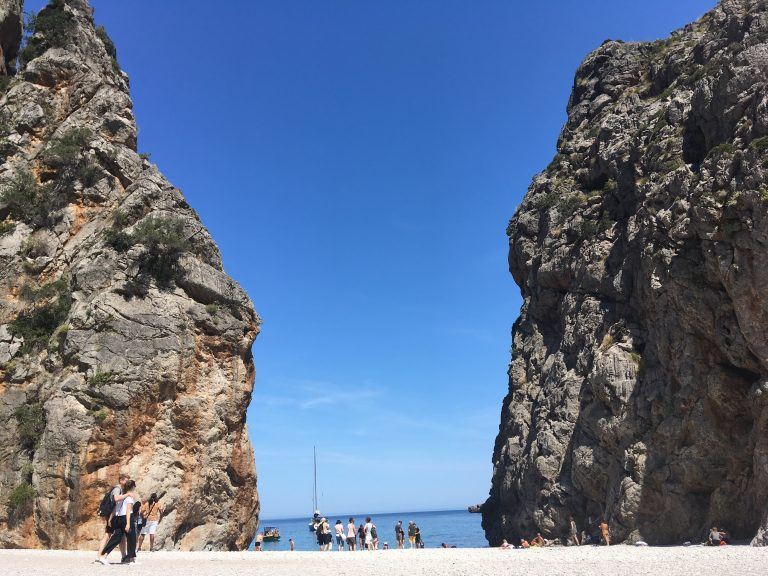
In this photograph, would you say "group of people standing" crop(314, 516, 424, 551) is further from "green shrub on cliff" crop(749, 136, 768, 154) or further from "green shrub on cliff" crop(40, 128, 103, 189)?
"green shrub on cliff" crop(749, 136, 768, 154)

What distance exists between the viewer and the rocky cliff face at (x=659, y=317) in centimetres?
2880

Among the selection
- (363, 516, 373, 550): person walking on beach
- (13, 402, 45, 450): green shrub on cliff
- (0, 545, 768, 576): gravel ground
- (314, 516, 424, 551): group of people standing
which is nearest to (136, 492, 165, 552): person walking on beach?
(0, 545, 768, 576): gravel ground

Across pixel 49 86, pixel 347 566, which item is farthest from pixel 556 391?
pixel 49 86

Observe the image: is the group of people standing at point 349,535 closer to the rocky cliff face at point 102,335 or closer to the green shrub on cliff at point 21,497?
the rocky cliff face at point 102,335

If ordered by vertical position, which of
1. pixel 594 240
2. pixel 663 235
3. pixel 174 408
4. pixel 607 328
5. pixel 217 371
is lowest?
pixel 174 408

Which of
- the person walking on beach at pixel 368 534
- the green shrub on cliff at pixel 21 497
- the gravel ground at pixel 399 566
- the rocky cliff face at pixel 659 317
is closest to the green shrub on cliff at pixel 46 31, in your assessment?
the green shrub on cliff at pixel 21 497

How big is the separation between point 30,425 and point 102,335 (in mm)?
4254

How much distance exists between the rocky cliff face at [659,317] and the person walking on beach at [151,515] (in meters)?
23.8

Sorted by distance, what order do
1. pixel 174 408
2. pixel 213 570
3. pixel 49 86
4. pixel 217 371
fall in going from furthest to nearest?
pixel 49 86
pixel 217 371
pixel 174 408
pixel 213 570

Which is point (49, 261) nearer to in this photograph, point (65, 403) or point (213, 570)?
point (65, 403)

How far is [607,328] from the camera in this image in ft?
135

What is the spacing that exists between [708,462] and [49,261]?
34343mm

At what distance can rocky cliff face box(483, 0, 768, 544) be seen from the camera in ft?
94.5

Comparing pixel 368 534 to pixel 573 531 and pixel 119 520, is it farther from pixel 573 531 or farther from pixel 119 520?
pixel 573 531
